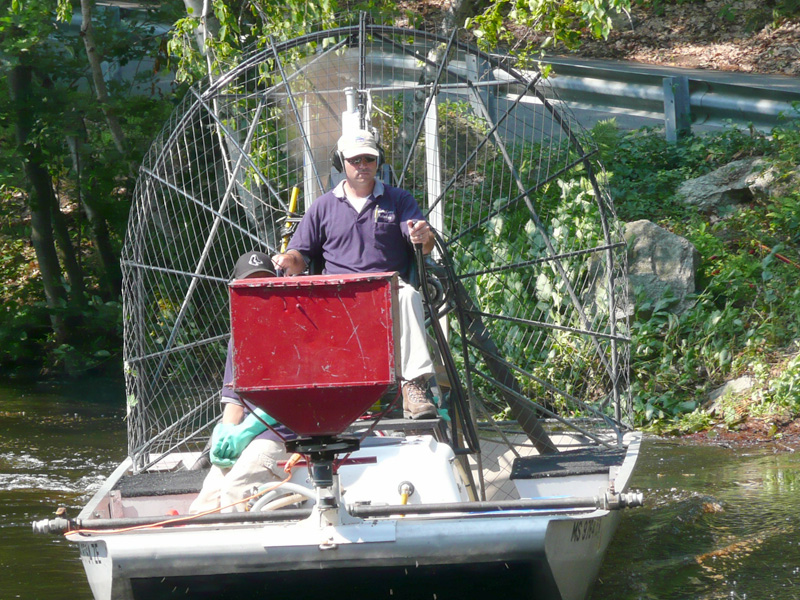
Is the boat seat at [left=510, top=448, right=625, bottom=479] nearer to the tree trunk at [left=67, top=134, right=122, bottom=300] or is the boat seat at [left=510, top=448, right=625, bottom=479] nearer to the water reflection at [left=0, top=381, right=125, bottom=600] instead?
the water reflection at [left=0, top=381, right=125, bottom=600]

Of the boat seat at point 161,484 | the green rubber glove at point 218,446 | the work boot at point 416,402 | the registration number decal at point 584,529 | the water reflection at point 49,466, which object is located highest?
the work boot at point 416,402

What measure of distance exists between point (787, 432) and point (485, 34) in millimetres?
3810

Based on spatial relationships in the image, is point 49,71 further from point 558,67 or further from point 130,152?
point 558,67

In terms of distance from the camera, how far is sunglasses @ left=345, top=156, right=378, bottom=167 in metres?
5.21

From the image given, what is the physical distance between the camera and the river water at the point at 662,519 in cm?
515

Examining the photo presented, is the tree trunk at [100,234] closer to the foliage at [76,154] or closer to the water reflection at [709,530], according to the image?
the foliage at [76,154]

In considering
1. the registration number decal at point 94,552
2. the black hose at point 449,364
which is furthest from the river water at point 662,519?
A: the registration number decal at point 94,552

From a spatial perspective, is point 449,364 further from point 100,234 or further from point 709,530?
point 100,234

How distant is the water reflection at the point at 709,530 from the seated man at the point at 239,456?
173 cm

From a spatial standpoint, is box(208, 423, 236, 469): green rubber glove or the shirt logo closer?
box(208, 423, 236, 469): green rubber glove

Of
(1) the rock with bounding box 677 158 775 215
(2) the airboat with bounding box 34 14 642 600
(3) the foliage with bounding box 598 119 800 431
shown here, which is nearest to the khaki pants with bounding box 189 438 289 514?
(2) the airboat with bounding box 34 14 642 600

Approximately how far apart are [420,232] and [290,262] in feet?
2.46

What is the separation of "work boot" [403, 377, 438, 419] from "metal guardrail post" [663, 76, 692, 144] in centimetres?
726

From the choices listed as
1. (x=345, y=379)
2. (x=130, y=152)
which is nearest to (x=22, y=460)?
(x=130, y=152)
